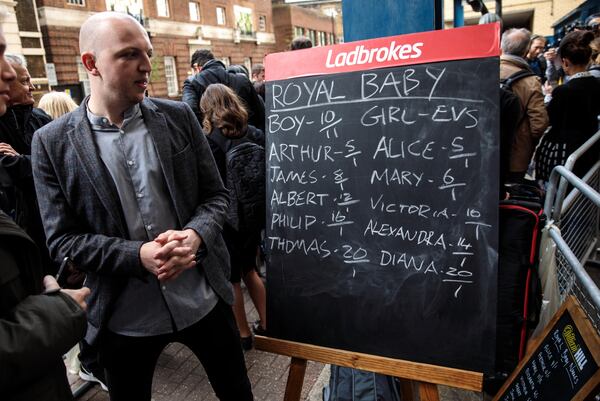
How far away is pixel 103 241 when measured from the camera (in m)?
1.60

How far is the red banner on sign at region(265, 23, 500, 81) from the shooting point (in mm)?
1601

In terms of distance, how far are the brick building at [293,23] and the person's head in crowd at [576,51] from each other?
32.1 m

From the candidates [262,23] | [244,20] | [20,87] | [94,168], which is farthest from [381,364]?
[262,23]

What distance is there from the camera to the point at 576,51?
152 inches

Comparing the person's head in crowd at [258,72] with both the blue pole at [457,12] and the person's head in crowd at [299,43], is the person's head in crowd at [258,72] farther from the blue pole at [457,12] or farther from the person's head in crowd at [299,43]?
the blue pole at [457,12]

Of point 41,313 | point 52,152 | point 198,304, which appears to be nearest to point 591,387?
point 198,304

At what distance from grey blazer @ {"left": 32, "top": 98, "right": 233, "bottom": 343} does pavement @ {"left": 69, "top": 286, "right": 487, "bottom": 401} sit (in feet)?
4.09

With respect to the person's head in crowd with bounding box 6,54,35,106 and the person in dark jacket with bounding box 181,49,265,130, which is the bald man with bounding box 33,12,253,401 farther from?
the person in dark jacket with bounding box 181,49,265,130

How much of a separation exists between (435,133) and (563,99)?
2.89m

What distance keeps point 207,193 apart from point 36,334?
3.17 ft

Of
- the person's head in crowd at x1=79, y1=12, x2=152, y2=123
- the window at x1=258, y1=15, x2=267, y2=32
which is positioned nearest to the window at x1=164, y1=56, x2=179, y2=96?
the window at x1=258, y1=15, x2=267, y2=32

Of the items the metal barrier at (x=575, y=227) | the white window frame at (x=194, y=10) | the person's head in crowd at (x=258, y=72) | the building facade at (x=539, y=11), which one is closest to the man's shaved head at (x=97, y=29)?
the metal barrier at (x=575, y=227)

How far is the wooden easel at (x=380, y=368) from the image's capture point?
5.59ft

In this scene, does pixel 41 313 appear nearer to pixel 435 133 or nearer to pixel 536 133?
pixel 435 133
